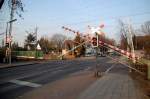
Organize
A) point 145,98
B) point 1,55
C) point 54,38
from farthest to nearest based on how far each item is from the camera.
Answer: point 54,38
point 1,55
point 145,98

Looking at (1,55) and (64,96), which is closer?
(64,96)

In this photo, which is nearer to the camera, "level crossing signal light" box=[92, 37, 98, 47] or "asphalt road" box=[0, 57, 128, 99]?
"asphalt road" box=[0, 57, 128, 99]

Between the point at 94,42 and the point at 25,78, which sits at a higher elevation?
the point at 94,42

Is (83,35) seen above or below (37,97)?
above

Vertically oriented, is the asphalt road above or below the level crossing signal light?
below

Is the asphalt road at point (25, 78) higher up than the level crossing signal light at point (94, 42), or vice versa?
the level crossing signal light at point (94, 42)

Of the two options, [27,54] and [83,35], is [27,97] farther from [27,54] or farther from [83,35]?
[27,54]

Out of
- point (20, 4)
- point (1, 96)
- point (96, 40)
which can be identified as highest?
point (20, 4)

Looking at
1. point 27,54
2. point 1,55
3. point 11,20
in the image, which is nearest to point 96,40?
point 11,20

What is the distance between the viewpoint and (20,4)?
14148 mm

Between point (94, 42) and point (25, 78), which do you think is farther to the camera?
point (25, 78)

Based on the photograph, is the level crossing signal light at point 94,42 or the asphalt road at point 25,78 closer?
the asphalt road at point 25,78

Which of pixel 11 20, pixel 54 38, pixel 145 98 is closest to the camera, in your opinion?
pixel 145 98

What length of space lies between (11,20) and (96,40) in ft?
78.9
